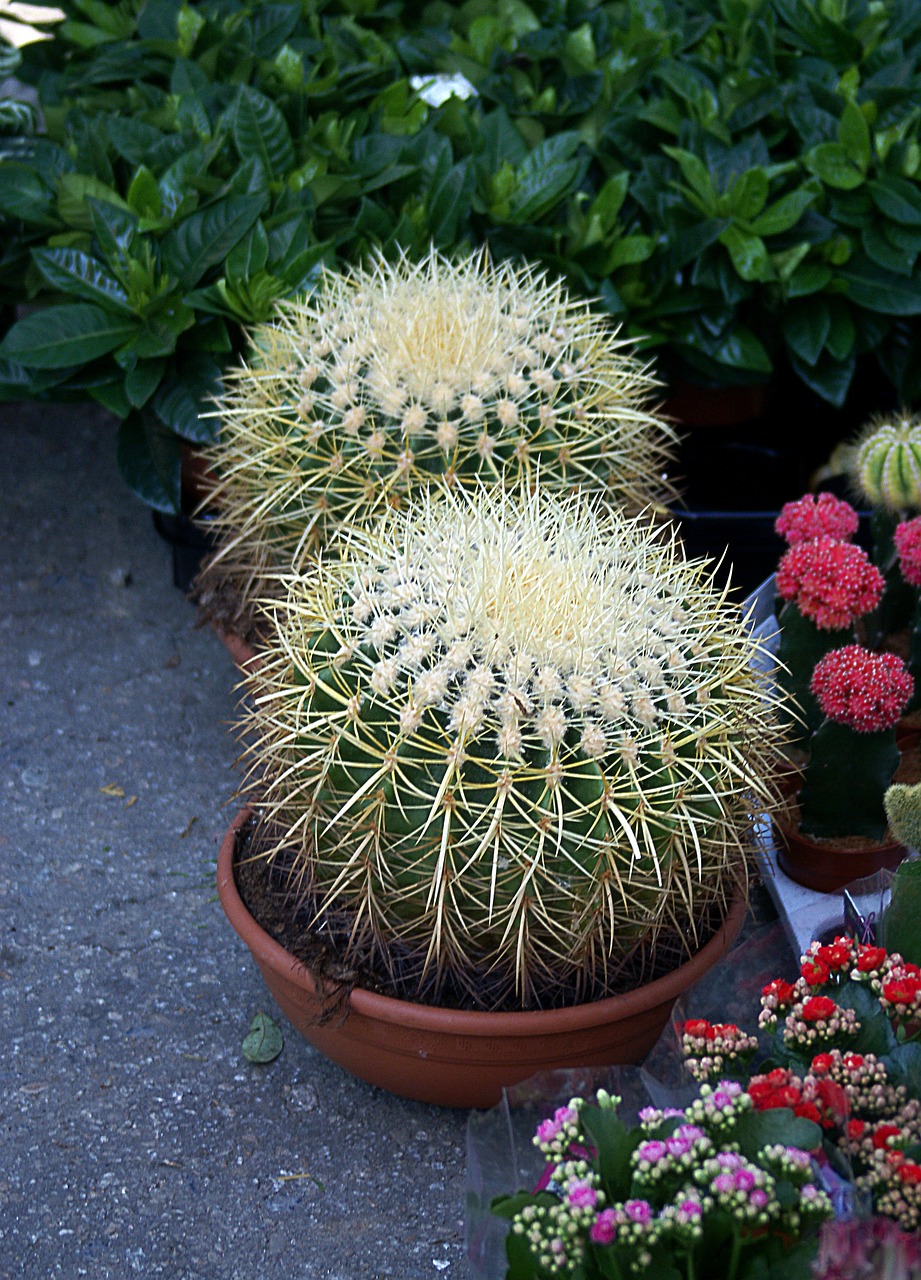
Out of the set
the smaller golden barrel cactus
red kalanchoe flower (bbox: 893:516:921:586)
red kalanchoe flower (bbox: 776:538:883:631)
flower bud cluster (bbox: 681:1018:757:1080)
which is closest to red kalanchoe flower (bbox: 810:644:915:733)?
red kalanchoe flower (bbox: 776:538:883:631)

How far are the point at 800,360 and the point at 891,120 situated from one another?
698 millimetres

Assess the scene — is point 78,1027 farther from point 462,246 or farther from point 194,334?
point 462,246

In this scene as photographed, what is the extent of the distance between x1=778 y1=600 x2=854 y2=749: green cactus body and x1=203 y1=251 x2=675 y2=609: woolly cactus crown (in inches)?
15.6

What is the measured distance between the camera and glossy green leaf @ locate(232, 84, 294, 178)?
3002 millimetres

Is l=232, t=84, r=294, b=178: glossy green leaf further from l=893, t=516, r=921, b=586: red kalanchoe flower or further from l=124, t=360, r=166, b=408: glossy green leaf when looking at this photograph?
l=893, t=516, r=921, b=586: red kalanchoe flower

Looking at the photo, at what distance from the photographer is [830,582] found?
204 cm

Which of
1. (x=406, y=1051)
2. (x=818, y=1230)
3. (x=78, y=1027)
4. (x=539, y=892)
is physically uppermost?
(x=818, y=1230)

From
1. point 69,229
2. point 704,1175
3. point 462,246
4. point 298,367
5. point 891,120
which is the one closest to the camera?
point 704,1175

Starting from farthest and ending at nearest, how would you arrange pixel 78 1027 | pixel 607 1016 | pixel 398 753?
1. pixel 78 1027
2. pixel 607 1016
3. pixel 398 753

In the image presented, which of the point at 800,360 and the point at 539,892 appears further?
the point at 800,360

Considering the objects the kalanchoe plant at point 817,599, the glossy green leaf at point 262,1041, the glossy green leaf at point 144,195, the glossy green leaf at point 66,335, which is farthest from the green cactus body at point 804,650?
the glossy green leaf at point 144,195

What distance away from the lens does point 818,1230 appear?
43.6 inches

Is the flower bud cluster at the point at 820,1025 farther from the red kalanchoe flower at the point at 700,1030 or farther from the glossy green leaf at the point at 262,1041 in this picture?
the glossy green leaf at the point at 262,1041

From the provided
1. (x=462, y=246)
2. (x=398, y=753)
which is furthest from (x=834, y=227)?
(x=398, y=753)
